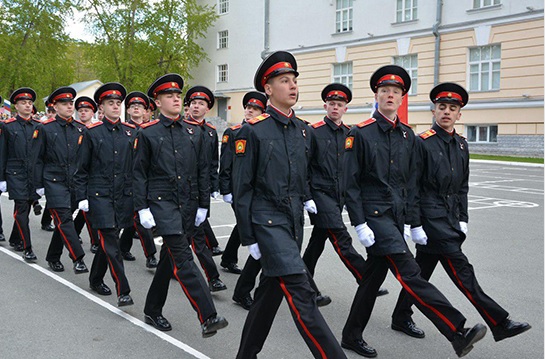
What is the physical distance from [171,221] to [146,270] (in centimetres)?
266

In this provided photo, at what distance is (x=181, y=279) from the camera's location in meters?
5.06

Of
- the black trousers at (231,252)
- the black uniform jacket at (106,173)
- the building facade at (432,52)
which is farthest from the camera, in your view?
the building facade at (432,52)

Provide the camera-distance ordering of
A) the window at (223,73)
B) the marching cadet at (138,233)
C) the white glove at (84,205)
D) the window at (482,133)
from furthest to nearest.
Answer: the window at (223,73)
the window at (482,133)
the marching cadet at (138,233)
the white glove at (84,205)

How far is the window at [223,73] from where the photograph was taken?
4503 centimetres

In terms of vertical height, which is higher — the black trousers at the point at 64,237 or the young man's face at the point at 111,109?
the young man's face at the point at 111,109

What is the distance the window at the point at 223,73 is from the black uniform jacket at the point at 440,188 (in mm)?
40595

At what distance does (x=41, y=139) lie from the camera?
25.6 ft

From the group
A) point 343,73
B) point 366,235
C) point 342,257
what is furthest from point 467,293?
point 343,73

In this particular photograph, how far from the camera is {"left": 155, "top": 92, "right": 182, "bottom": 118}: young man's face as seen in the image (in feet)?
17.9

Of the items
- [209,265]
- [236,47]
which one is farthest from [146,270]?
[236,47]

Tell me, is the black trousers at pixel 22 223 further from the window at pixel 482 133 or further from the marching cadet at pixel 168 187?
the window at pixel 482 133

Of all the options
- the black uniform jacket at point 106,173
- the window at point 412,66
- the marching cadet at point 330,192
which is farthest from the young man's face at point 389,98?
the window at point 412,66

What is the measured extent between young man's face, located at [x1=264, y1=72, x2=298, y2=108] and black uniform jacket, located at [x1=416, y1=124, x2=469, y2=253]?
1.36 metres

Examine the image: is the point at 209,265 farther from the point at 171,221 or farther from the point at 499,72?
the point at 499,72
